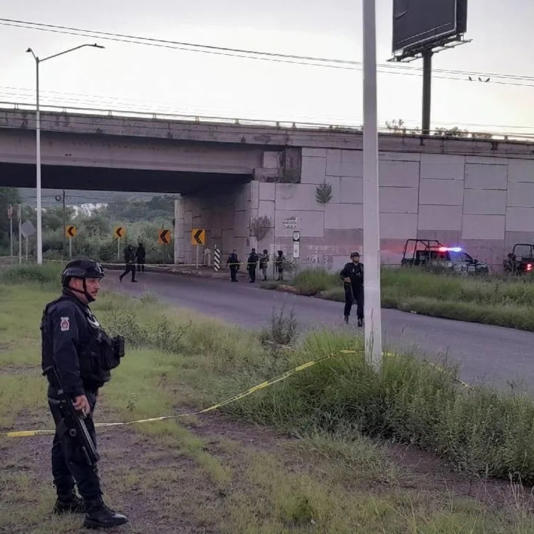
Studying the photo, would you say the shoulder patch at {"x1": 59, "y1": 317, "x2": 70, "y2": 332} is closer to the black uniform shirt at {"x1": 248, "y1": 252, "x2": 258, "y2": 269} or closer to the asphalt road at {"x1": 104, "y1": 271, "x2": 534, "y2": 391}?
the asphalt road at {"x1": 104, "y1": 271, "x2": 534, "y2": 391}

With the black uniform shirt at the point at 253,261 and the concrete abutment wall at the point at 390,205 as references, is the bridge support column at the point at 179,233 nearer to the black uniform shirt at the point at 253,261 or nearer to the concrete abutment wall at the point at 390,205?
the concrete abutment wall at the point at 390,205

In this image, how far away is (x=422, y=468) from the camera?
5520 millimetres

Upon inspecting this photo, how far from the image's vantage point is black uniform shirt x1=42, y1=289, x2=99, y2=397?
413cm

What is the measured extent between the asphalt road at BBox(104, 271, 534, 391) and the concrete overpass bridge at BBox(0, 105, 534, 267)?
9115mm

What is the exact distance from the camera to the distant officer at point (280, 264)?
32.1 metres

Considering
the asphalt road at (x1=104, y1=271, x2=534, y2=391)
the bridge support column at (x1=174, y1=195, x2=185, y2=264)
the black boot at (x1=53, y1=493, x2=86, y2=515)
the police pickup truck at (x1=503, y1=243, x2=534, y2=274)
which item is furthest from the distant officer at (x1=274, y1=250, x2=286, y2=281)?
the black boot at (x1=53, y1=493, x2=86, y2=515)

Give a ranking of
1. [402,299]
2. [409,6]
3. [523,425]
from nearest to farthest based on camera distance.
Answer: [523,425], [409,6], [402,299]

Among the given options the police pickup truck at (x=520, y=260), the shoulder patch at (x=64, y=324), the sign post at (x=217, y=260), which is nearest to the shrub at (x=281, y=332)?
the shoulder patch at (x=64, y=324)

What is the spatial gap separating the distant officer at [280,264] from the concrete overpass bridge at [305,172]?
2.22 metres

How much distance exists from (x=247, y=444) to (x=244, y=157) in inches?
1246

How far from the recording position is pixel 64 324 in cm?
418

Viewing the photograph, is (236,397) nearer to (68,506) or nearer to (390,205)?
(68,506)

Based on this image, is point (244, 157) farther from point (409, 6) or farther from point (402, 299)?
point (409, 6)

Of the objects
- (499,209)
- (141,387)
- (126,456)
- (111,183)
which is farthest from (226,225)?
(126,456)
